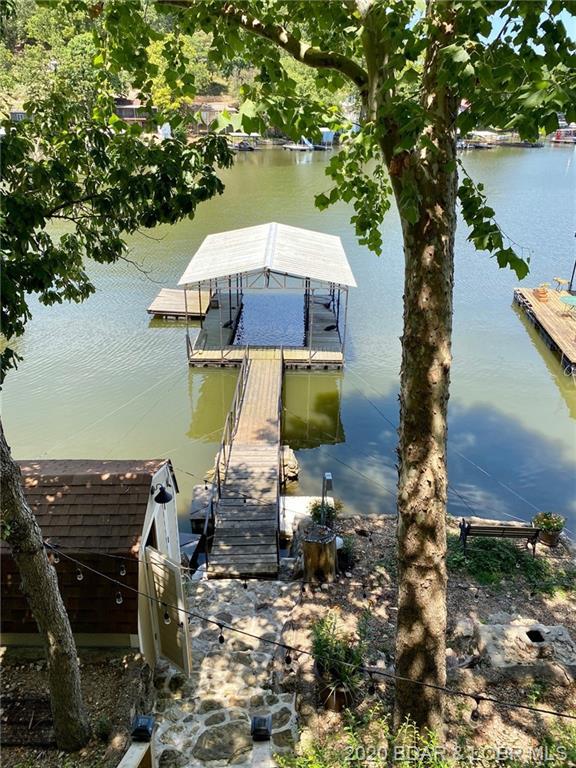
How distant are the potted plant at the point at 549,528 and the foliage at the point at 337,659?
13.2 feet

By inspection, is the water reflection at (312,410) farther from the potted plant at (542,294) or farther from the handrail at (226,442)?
the potted plant at (542,294)

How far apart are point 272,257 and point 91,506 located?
10.7 m

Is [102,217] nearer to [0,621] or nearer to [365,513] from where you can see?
[0,621]

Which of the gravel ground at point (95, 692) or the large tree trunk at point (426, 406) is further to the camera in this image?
the gravel ground at point (95, 692)

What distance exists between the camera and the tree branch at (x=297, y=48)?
4.04 m

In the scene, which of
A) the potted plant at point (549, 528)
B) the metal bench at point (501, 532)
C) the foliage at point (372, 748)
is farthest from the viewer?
the potted plant at point (549, 528)

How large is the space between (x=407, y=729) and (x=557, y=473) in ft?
29.0

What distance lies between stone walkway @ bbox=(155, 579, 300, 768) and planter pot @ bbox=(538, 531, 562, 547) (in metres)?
3.93

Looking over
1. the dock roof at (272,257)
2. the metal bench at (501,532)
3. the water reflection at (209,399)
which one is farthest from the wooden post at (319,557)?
the dock roof at (272,257)

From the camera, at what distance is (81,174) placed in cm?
556

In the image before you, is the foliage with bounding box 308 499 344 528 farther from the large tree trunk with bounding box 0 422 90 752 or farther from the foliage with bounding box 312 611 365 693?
the large tree trunk with bounding box 0 422 90 752

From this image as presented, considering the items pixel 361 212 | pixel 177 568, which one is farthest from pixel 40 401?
pixel 361 212

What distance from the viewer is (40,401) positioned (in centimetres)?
1464

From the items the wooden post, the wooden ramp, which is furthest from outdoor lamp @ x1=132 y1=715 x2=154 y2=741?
the wooden ramp
